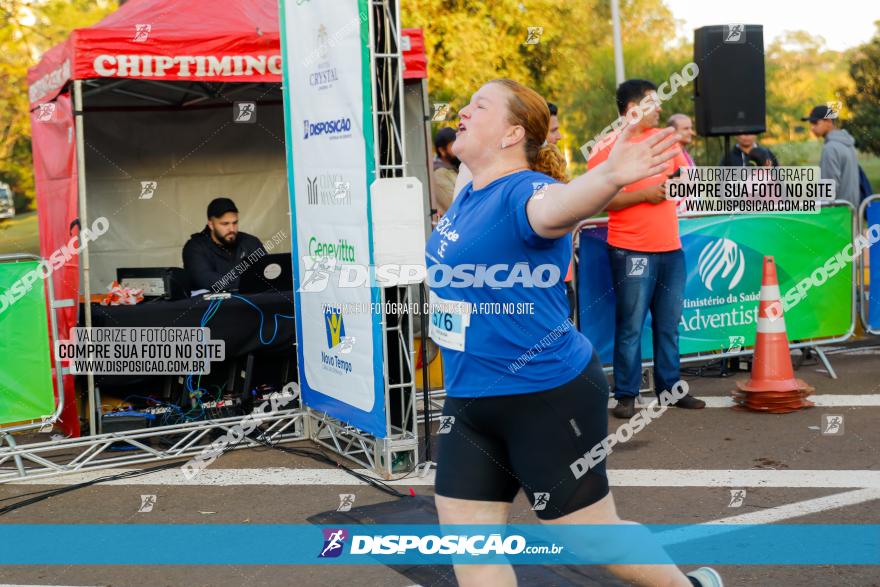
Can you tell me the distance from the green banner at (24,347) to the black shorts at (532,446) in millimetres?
4553

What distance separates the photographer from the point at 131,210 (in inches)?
443

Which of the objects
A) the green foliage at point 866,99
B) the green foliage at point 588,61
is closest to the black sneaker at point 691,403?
the green foliage at point 588,61

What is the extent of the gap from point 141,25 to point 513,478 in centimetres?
589

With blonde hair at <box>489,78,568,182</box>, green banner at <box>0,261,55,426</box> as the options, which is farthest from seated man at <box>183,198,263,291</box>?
blonde hair at <box>489,78,568,182</box>

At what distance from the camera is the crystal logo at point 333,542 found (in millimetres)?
5180

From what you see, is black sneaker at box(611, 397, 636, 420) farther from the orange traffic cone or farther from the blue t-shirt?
the blue t-shirt

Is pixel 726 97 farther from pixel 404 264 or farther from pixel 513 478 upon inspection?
pixel 513 478

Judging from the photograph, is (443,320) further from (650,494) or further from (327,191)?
(327,191)

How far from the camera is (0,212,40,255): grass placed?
22422mm

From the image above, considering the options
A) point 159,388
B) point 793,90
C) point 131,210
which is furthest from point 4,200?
point 793,90

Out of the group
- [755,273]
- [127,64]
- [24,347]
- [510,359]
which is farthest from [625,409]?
[510,359]

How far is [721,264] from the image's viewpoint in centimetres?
907

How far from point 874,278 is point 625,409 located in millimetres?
3427

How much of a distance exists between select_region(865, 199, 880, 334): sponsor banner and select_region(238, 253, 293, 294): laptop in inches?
214
